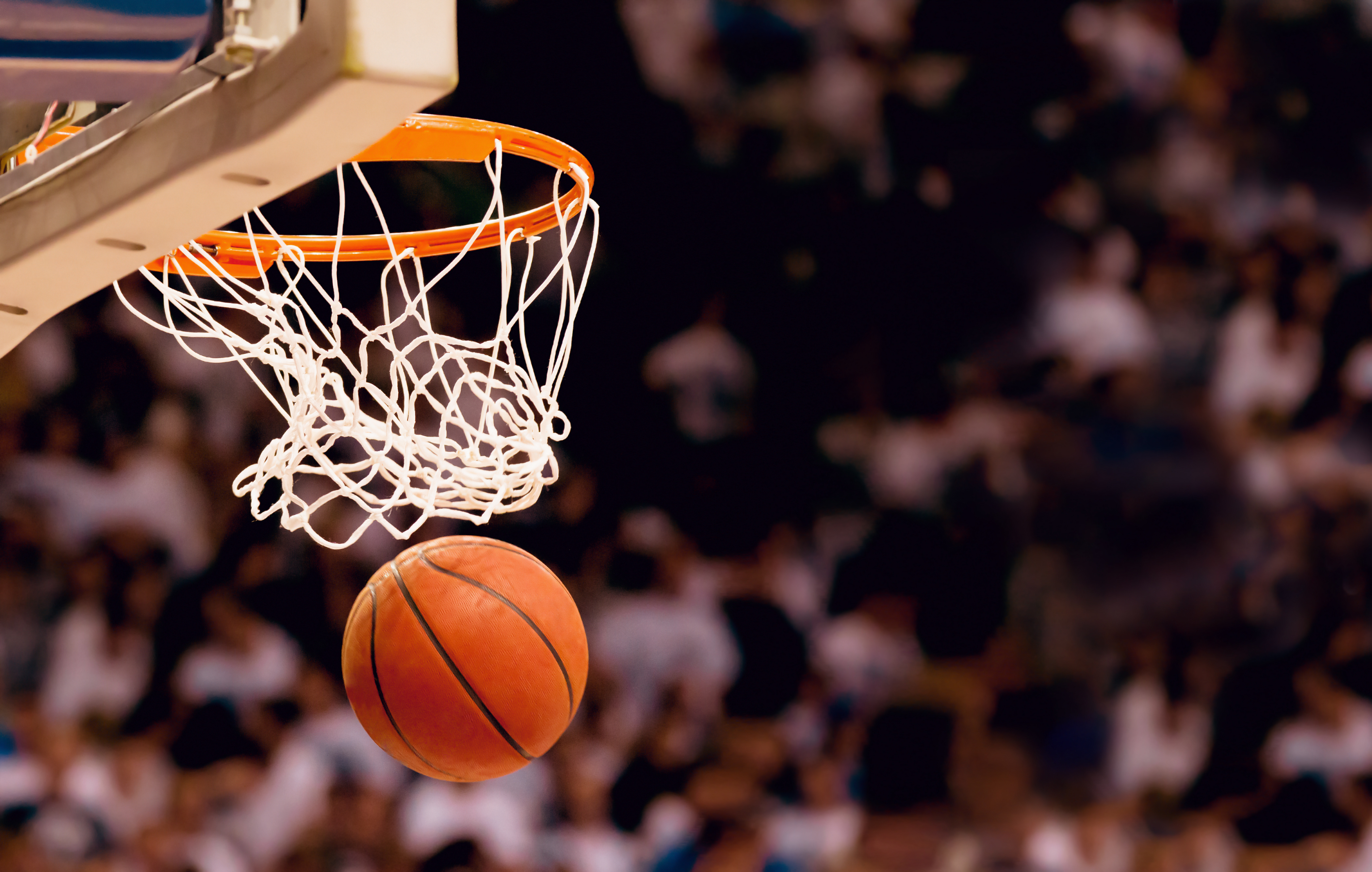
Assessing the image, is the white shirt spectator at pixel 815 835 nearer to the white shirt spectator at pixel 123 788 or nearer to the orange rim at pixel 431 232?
the white shirt spectator at pixel 123 788

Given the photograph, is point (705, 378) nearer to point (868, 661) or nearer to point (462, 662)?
point (868, 661)

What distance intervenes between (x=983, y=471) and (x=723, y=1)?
44.0 inches

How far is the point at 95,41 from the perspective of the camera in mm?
533

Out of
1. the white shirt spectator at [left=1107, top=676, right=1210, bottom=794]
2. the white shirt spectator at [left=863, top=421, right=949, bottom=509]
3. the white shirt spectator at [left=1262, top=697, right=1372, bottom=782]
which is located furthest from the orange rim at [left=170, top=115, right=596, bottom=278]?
the white shirt spectator at [left=1262, top=697, right=1372, bottom=782]

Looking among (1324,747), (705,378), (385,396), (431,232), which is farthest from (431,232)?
(1324,747)

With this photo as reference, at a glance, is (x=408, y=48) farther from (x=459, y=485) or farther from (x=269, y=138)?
(x=459, y=485)

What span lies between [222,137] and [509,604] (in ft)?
2.59

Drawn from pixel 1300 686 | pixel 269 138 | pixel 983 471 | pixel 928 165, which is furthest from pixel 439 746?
pixel 1300 686

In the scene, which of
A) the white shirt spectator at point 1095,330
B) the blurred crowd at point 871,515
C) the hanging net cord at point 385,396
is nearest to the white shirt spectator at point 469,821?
the blurred crowd at point 871,515

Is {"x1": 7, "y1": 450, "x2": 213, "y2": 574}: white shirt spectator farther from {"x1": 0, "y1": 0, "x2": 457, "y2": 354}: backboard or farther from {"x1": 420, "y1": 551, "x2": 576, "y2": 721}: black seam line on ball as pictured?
{"x1": 0, "y1": 0, "x2": 457, "y2": 354}: backboard

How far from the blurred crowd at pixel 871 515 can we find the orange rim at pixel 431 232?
843 millimetres

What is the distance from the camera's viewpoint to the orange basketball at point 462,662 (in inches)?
49.8

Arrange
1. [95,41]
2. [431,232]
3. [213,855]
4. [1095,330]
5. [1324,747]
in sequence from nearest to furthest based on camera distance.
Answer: [95,41] → [431,232] → [213,855] → [1324,747] → [1095,330]

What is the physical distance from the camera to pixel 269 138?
552 millimetres
